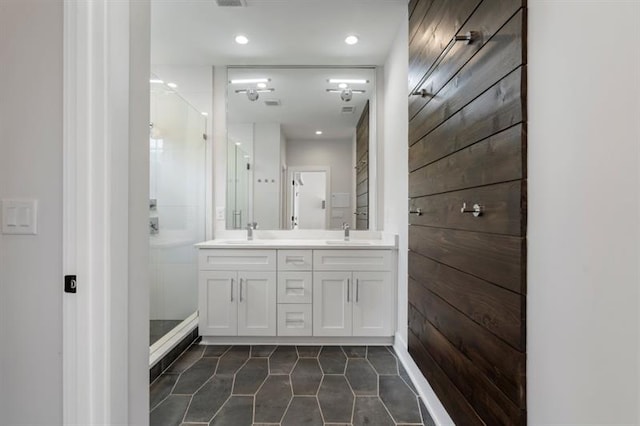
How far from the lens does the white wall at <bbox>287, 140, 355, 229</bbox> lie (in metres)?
A: 3.02

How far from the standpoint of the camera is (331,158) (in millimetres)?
3029

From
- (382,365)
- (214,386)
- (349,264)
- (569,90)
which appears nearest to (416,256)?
(349,264)

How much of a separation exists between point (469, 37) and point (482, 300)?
1.02m

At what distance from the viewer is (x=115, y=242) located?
85 cm

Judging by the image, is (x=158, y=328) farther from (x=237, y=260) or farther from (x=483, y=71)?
(x=483, y=71)

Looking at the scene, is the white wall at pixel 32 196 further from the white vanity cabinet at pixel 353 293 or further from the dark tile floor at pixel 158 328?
the white vanity cabinet at pixel 353 293

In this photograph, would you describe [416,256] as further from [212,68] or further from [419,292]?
[212,68]

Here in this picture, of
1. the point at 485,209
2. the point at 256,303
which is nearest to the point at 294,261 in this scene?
the point at 256,303

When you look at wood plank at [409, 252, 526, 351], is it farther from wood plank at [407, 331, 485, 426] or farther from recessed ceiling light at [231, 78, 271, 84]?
recessed ceiling light at [231, 78, 271, 84]

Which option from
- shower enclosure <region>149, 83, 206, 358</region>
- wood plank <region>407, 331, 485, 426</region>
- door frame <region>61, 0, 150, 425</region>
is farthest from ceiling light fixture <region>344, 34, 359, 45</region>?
wood plank <region>407, 331, 485, 426</region>

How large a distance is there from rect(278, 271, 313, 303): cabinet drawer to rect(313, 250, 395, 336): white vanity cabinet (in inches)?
2.3

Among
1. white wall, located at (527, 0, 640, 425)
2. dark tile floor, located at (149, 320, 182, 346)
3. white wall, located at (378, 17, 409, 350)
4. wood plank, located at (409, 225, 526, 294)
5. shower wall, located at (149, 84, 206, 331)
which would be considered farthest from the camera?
shower wall, located at (149, 84, 206, 331)

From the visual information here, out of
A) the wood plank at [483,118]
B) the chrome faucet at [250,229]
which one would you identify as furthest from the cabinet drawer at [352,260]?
the wood plank at [483,118]

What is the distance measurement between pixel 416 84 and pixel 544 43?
1056 millimetres
